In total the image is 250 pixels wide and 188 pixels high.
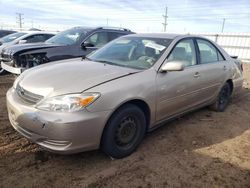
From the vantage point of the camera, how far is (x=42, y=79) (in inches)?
121

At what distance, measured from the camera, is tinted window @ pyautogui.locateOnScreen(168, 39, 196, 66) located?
3835 mm

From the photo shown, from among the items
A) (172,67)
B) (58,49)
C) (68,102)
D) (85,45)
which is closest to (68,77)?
(68,102)

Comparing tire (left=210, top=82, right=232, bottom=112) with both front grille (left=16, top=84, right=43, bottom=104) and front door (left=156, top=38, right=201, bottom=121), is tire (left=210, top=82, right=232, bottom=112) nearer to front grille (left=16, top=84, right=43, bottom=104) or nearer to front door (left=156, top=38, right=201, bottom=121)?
front door (left=156, top=38, right=201, bottom=121)

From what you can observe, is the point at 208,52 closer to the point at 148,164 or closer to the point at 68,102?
the point at 148,164

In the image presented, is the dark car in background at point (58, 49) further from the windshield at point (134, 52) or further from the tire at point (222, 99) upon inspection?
the tire at point (222, 99)

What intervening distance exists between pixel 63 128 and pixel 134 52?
1855 mm

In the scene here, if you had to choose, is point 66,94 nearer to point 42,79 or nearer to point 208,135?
point 42,79

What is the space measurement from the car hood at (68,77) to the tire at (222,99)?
8.57 ft

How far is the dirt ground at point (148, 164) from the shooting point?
8.99 ft

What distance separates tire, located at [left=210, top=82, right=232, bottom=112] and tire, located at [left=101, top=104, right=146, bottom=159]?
8.04 feet

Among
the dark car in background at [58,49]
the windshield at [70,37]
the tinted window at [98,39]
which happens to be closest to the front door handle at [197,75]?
the dark car in background at [58,49]

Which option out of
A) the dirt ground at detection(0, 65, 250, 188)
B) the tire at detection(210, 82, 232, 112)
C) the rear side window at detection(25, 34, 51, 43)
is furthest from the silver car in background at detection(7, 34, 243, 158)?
the rear side window at detection(25, 34, 51, 43)

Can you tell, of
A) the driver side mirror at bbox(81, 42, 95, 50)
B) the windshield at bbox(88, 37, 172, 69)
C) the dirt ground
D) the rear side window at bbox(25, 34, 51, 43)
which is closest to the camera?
the dirt ground

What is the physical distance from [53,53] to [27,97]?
346cm
